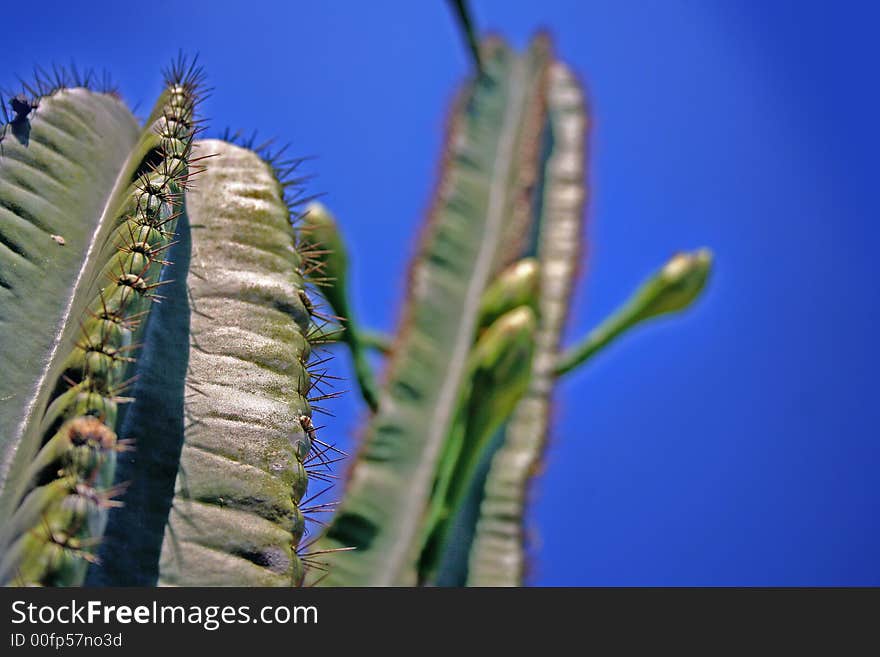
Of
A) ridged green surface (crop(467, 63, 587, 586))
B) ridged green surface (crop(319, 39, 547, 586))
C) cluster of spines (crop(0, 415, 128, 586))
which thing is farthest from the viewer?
ridged green surface (crop(467, 63, 587, 586))

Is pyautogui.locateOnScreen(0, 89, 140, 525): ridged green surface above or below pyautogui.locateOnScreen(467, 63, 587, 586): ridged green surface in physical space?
below

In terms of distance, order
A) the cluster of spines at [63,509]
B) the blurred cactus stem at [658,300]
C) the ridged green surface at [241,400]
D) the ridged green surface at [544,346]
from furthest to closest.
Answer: the blurred cactus stem at [658,300] < the ridged green surface at [544,346] < the ridged green surface at [241,400] < the cluster of spines at [63,509]

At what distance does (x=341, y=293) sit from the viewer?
1238mm

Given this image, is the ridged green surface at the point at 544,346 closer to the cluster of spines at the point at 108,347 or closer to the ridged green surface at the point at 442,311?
the ridged green surface at the point at 442,311

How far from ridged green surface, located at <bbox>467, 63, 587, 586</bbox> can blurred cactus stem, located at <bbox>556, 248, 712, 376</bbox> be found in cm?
4

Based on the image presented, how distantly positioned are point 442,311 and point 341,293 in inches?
9.7

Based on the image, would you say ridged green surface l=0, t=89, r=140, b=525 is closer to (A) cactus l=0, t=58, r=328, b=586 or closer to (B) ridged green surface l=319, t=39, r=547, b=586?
(A) cactus l=0, t=58, r=328, b=586

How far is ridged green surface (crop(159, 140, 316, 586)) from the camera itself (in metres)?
0.52

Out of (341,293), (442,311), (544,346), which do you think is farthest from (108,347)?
(544,346)

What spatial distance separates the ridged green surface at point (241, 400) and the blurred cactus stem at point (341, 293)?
46 cm

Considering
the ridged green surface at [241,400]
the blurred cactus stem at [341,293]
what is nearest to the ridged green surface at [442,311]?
the blurred cactus stem at [341,293]

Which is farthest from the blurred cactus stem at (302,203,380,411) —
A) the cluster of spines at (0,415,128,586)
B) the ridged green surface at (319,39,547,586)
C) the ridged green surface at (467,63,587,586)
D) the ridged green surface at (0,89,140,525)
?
the cluster of spines at (0,415,128,586)

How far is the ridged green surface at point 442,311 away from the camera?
1154 mm
